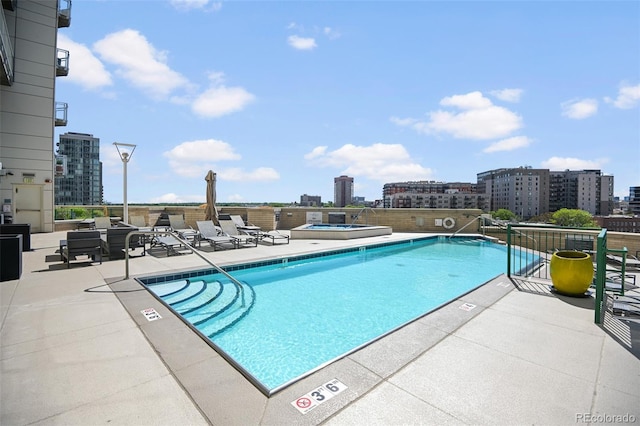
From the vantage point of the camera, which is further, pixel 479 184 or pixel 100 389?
pixel 479 184

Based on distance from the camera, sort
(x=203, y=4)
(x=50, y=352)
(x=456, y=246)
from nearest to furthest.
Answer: (x=50, y=352) < (x=203, y=4) < (x=456, y=246)

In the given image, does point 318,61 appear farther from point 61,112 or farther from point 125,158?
point 61,112

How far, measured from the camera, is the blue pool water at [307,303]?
344 cm

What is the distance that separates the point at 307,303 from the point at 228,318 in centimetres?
139

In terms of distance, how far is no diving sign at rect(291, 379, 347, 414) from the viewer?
195 centimetres

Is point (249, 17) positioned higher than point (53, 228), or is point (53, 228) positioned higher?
point (249, 17)

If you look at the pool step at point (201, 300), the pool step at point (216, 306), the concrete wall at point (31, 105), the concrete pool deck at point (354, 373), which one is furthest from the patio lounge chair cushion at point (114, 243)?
the concrete wall at point (31, 105)

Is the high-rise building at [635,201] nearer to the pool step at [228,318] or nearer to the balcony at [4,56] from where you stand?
the pool step at [228,318]

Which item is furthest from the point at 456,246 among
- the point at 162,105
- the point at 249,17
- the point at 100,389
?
the point at 162,105

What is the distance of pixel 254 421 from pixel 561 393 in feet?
7.23

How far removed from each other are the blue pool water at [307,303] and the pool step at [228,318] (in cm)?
1

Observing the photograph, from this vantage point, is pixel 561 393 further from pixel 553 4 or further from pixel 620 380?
pixel 553 4

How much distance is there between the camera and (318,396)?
2.05 meters

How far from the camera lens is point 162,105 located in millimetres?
13656
